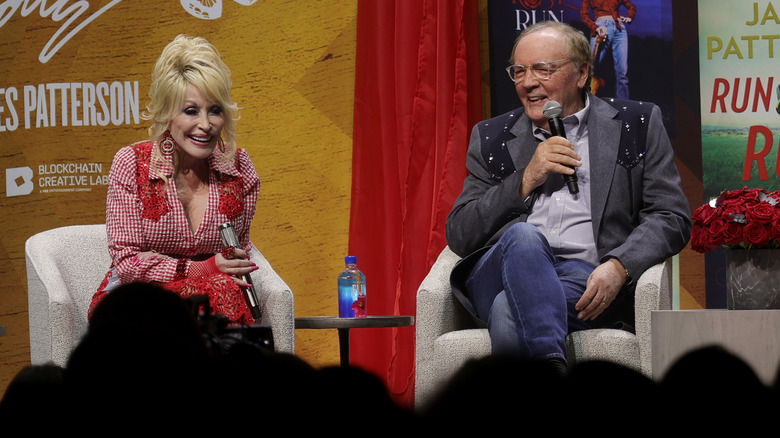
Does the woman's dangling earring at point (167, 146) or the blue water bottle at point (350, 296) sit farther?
the blue water bottle at point (350, 296)

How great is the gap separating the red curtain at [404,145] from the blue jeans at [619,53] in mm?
587

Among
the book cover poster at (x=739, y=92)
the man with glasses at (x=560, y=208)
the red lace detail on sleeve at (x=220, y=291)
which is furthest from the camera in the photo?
the book cover poster at (x=739, y=92)

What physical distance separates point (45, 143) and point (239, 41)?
1.09 metres

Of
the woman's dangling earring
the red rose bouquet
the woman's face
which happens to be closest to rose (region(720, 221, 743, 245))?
the red rose bouquet

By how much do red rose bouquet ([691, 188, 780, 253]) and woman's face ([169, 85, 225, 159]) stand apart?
166 centimetres

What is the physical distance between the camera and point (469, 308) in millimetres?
3104

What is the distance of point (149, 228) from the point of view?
3.20 m

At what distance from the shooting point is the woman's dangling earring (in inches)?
131

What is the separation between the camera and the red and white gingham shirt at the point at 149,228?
10.2 feet

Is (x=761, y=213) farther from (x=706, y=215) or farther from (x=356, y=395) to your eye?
(x=356, y=395)

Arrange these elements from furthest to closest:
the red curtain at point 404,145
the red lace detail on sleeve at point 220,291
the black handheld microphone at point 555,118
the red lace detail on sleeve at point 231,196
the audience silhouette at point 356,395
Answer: the red curtain at point 404,145 → the red lace detail on sleeve at point 231,196 → the black handheld microphone at point 555,118 → the red lace detail on sleeve at point 220,291 → the audience silhouette at point 356,395

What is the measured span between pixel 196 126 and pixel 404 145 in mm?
1322

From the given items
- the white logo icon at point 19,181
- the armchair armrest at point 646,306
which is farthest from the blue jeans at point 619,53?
the white logo icon at point 19,181

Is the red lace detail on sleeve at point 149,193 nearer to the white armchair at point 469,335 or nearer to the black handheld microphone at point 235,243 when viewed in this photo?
the black handheld microphone at point 235,243
